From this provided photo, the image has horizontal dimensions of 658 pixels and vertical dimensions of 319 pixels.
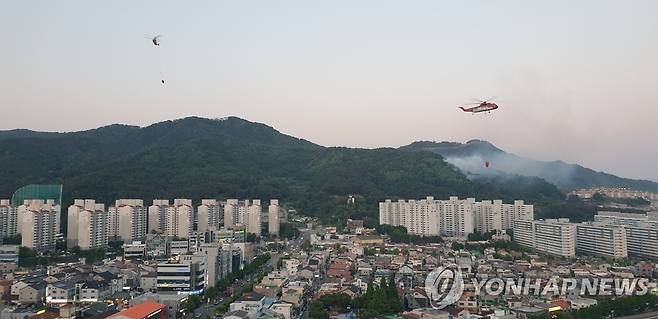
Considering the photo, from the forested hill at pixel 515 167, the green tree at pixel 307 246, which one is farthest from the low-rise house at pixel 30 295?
the forested hill at pixel 515 167

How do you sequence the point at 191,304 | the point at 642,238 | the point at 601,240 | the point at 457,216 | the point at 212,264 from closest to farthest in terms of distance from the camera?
the point at 191,304
the point at 212,264
the point at 601,240
the point at 642,238
the point at 457,216

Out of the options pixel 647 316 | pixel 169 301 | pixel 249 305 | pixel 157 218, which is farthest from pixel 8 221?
pixel 647 316

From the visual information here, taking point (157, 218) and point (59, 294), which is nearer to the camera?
point (59, 294)

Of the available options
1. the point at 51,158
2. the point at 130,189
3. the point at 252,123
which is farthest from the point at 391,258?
the point at 252,123

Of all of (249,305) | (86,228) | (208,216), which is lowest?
(249,305)

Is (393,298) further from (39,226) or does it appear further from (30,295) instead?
(39,226)

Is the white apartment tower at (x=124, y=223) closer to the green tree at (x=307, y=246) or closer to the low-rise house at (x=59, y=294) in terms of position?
the green tree at (x=307, y=246)
